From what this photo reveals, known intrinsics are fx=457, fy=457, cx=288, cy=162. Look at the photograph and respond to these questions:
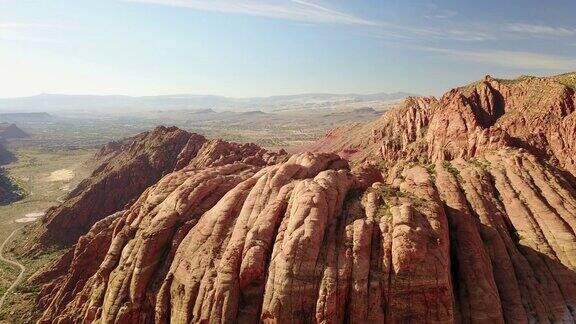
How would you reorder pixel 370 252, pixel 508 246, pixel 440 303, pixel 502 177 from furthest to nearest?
pixel 502 177, pixel 508 246, pixel 370 252, pixel 440 303

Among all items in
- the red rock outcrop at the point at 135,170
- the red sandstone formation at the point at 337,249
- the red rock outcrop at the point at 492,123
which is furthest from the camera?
the red rock outcrop at the point at 135,170

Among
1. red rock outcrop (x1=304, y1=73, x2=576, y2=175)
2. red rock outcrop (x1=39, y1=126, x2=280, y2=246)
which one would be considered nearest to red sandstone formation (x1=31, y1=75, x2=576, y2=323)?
red rock outcrop (x1=304, y1=73, x2=576, y2=175)

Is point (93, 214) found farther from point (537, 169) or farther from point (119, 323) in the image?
point (537, 169)

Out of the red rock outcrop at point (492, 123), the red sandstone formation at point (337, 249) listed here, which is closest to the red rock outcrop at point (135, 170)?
the red rock outcrop at point (492, 123)

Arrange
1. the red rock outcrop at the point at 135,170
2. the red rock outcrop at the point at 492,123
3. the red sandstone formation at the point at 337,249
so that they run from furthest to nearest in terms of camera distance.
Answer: the red rock outcrop at the point at 135,170 < the red rock outcrop at the point at 492,123 < the red sandstone formation at the point at 337,249

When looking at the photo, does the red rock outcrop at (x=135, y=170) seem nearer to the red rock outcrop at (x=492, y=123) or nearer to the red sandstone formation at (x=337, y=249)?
the red rock outcrop at (x=492, y=123)

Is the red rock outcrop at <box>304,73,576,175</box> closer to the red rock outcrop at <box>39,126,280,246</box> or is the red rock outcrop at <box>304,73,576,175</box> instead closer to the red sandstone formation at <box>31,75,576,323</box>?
the red sandstone formation at <box>31,75,576,323</box>

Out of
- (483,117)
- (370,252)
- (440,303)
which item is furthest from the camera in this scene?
(483,117)

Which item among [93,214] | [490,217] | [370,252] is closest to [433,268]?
[370,252]
